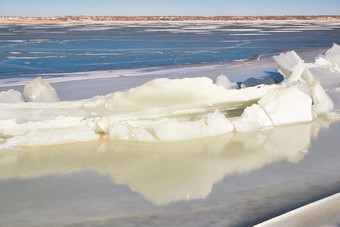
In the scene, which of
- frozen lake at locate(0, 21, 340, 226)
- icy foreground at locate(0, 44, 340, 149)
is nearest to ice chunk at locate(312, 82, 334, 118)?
icy foreground at locate(0, 44, 340, 149)

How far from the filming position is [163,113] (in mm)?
3795

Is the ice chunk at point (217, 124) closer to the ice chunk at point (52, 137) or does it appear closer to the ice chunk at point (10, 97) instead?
the ice chunk at point (52, 137)

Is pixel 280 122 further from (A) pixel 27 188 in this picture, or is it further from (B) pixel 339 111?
(A) pixel 27 188

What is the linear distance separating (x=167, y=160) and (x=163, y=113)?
87 centimetres

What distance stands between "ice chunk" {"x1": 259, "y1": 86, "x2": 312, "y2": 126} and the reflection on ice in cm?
22

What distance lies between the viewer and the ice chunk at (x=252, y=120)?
370 cm

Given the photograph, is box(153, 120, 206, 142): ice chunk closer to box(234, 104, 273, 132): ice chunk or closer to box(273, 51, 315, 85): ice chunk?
box(234, 104, 273, 132): ice chunk

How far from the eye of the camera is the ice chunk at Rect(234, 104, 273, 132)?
3701mm

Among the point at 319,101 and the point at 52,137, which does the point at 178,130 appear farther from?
the point at 319,101

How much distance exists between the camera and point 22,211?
2.20 metres

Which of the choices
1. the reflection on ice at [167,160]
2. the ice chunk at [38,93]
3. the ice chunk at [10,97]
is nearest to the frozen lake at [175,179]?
the reflection on ice at [167,160]

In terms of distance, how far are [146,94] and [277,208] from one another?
199 centimetres

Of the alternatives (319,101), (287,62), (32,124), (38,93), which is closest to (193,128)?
(32,124)

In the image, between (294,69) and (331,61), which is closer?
(294,69)
